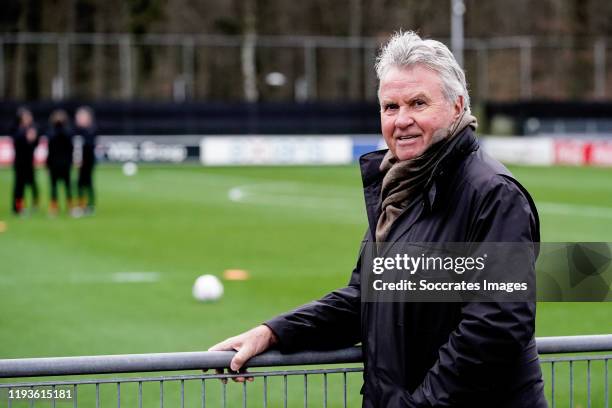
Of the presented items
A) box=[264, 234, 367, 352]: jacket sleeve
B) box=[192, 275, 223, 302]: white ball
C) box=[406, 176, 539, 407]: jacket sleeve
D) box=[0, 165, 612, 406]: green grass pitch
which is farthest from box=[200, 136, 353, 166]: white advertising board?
box=[406, 176, 539, 407]: jacket sleeve

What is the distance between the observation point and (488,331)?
3125 millimetres

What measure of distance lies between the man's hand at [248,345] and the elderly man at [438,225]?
1.26 feet

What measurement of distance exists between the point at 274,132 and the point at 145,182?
10.6 meters

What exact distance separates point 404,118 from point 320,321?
0.80 metres

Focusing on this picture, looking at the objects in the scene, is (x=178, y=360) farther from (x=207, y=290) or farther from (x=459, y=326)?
(x=207, y=290)

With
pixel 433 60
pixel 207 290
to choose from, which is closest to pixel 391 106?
pixel 433 60

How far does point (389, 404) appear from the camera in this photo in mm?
3346

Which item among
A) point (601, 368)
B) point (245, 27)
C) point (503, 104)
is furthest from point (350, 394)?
point (245, 27)

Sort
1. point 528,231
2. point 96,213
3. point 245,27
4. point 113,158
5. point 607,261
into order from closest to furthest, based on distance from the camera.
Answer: point 528,231, point 607,261, point 96,213, point 113,158, point 245,27

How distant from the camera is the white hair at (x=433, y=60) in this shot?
135 inches

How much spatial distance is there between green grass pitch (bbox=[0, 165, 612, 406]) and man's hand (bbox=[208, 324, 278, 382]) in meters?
1.05

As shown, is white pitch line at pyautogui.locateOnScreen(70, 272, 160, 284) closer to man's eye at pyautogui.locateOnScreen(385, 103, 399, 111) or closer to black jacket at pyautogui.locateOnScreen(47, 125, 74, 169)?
black jacket at pyautogui.locateOnScreen(47, 125, 74, 169)

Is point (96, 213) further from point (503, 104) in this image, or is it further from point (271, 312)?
point (503, 104)

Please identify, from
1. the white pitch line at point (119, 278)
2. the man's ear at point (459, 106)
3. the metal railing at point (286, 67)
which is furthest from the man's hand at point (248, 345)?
the metal railing at point (286, 67)
